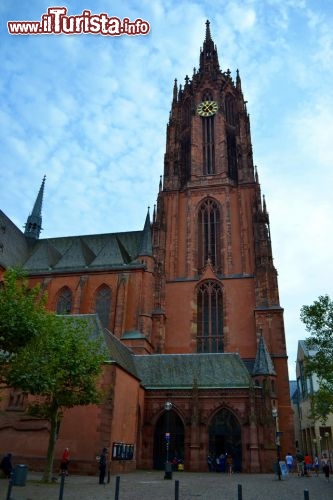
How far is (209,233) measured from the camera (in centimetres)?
4453

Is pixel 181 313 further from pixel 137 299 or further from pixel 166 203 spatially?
pixel 166 203

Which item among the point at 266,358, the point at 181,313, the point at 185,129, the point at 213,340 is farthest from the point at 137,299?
the point at 185,129

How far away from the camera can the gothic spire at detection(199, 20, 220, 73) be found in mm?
58153

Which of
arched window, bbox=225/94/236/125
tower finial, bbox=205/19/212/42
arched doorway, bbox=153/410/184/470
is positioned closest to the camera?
arched doorway, bbox=153/410/184/470

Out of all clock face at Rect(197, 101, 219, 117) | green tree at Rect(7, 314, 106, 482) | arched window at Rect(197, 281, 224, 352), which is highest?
clock face at Rect(197, 101, 219, 117)

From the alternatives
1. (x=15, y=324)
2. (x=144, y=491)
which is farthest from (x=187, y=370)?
(x=15, y=324)

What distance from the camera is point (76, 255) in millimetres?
46094

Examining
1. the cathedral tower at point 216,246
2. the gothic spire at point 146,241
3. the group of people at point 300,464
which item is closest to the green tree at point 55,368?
the cathedral tower at point 216,246

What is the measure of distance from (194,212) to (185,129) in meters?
13.4

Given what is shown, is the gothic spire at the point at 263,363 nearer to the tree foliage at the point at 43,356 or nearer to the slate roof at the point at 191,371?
the slate roof at the point at 191,371

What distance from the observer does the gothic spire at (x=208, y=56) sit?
58153mm

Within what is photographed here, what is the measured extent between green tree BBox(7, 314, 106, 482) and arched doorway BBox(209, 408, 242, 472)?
12131mm

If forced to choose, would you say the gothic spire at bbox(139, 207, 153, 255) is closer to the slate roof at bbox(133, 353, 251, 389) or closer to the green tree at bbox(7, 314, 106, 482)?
the slate roof at bbox(133, 353, 251, 389)

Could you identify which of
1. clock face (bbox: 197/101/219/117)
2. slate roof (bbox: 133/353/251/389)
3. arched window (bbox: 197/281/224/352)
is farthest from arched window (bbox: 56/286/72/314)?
clock face (bbox: 197/101/219/117)
